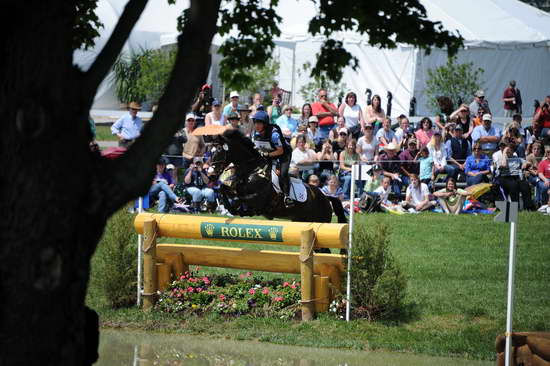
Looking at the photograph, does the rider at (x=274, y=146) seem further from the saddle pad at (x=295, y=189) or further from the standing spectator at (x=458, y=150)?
the standing spectator at (x=458, y=150)

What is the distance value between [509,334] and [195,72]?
4855 millimetres

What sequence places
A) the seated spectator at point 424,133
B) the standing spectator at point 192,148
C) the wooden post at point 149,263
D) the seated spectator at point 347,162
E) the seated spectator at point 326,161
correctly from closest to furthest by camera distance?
the wooden post at point 149,263
the seated spectator at point 347,162
the seated spectator at point 326,161
the standing spectator at point 192,148
the seated spectator at point 424,133

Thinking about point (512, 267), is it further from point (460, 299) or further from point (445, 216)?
point (445, 216)

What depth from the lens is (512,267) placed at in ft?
29.8

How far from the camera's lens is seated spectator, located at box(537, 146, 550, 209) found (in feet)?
65.6

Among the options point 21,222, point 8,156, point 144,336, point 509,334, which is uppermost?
point 8,156

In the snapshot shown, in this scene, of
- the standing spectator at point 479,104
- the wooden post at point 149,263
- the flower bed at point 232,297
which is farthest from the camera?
the standing spectator at point 479,104

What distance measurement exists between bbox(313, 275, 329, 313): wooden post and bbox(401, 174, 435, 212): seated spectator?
303 inches

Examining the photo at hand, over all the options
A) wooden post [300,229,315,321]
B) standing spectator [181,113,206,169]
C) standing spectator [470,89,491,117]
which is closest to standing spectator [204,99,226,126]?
standing spectator [181,113,206,169]

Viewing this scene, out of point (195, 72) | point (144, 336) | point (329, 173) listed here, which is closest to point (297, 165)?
point (329, 173)

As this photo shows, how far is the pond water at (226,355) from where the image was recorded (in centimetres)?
1030

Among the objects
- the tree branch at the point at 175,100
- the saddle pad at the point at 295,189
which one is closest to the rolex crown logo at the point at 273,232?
the saddle pad at the point at 295,189

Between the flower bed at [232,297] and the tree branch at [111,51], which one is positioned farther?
the flower bed at [232,297]

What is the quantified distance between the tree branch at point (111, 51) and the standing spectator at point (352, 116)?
16.6m
